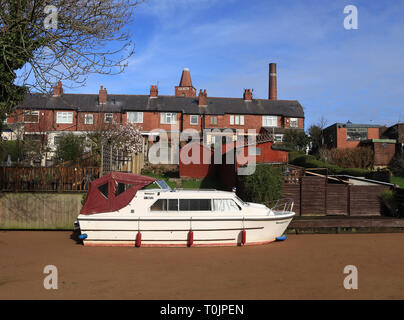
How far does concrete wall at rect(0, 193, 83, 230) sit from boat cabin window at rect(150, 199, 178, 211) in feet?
15.9

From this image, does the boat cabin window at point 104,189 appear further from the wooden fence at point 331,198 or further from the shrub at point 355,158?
the shrub at point 355,158

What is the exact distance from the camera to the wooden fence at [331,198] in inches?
719

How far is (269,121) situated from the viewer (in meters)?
51.1

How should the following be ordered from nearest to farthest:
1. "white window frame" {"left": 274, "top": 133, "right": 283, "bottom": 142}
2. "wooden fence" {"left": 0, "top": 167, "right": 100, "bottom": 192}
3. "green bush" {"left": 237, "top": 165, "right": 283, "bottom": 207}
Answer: "wooden fence" {"left": 0, "top": 167, "right": 100, "bottom": 192} < "green bush" {"left": 237, "top": 165, "right": 283, "bottom": 207} < "white window frame" {"left": 274, "top": 133, "right": 283, "bottom": 142}

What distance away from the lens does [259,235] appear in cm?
1323

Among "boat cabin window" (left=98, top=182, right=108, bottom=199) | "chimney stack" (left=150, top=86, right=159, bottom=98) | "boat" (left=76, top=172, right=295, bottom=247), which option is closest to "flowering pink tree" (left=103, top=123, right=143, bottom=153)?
"chimney stack" (left=150, top=86, right=159, bottom=98)

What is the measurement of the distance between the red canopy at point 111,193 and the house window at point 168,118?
1380 inches

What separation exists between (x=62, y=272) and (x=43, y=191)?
7.45m

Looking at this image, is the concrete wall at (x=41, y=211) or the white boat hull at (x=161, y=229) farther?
the concrete wall at (x=41, y=211)

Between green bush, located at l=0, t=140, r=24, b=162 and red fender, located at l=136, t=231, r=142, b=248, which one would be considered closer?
red fender, located at l=136, t=231, r=142, b=248

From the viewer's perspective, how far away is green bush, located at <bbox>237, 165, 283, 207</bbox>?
17203 millimetres
